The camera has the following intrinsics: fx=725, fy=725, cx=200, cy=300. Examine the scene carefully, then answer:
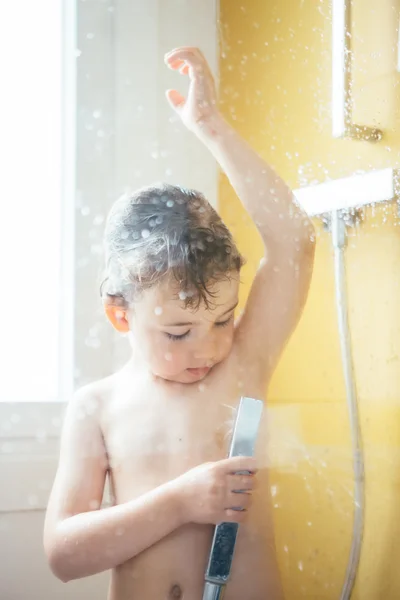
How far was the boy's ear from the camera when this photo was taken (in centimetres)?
60

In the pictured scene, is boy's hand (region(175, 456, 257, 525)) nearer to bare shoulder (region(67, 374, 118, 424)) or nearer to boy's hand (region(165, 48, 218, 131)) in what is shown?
bare shoulder (region(67, 374, 118, 424))

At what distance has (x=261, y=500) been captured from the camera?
0.63 metres

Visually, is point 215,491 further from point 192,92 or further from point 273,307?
point 192,92

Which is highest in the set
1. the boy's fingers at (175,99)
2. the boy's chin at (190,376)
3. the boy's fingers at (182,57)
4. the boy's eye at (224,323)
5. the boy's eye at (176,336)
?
the boy's fingers at (182,57)

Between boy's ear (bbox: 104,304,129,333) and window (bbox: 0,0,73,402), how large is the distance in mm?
38

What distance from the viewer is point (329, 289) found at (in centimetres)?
72

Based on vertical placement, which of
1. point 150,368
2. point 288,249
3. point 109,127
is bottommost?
point 150,368

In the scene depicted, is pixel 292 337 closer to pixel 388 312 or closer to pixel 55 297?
pixel 388 312

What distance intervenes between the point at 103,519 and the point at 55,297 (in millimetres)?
187

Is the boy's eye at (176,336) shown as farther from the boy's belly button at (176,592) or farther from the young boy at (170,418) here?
the boy's belly button at (176,592)

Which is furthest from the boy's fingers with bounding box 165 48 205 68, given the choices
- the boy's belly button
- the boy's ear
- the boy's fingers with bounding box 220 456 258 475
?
the boy's belly button

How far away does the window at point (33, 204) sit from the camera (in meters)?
0.61

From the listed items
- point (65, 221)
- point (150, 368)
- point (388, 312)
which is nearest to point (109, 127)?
point (65, 221)

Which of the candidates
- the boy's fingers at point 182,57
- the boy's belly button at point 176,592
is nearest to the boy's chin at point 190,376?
the boy's belly button at point 176,592
